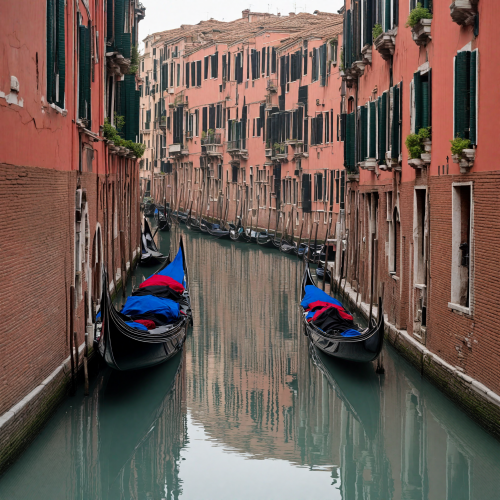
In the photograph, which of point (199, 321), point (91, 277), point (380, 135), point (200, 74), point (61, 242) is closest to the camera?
point (61, 242)

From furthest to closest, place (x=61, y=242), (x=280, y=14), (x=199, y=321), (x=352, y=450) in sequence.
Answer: (x=280, y=14) < (x=199, y=321) < (x=61, y=242) < (x=352, y=450)

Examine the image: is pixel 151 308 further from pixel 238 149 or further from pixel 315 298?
pixel 238 149

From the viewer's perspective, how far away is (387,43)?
1084 cm

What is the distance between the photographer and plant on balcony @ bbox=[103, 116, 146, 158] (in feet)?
41.3

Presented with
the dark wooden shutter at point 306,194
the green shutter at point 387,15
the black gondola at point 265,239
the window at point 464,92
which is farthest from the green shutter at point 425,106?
the black gondola at point 265,239

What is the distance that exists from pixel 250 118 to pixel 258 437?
24522 mm

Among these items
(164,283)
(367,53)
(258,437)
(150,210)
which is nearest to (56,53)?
(258,437)

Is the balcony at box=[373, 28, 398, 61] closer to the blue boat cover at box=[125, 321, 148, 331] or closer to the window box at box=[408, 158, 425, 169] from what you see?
the window box at box=[408, 158, 425, 169]

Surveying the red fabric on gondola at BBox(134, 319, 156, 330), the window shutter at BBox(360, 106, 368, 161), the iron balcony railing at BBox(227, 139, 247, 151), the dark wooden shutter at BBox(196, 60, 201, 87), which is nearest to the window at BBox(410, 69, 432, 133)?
the window shutter at BBox(360, 106, 368, 161)

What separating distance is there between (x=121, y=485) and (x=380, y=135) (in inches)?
265

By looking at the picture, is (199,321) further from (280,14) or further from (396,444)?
(280,14)

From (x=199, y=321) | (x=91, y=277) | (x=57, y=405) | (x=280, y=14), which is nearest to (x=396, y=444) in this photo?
(x=57, y=405)

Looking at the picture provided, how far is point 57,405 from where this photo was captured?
7.45 metres

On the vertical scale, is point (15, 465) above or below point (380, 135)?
below
